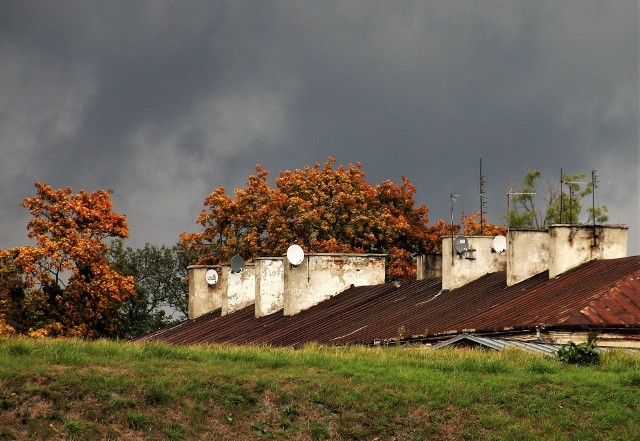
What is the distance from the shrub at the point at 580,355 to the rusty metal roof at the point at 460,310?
6146 millimetres

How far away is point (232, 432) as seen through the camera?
2272cm

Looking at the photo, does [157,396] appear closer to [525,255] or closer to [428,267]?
[525,255]

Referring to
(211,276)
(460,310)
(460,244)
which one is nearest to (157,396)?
(460,310)

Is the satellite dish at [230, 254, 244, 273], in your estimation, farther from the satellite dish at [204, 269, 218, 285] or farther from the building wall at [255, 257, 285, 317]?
the building wall at [255, 257, 285, 317]

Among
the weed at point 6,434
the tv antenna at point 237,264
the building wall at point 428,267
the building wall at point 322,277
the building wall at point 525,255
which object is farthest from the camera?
the tv antenna at point 237,264

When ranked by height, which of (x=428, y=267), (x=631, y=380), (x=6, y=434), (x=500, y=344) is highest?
(x=428, y=267)

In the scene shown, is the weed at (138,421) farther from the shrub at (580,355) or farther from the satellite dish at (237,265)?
the satellite dish at (237,265)

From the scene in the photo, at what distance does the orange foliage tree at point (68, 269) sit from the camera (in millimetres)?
59969

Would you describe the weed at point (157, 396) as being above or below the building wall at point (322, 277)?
below

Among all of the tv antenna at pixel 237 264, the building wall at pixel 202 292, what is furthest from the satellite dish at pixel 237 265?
the building wall at pixel 202 292

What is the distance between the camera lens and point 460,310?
4066 centimetres

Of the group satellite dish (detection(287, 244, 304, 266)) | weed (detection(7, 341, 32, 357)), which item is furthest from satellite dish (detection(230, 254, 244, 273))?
weed (detection(7, 341, 32, 357))

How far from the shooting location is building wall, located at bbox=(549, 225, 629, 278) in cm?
4028

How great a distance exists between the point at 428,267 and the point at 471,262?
23.5ft
